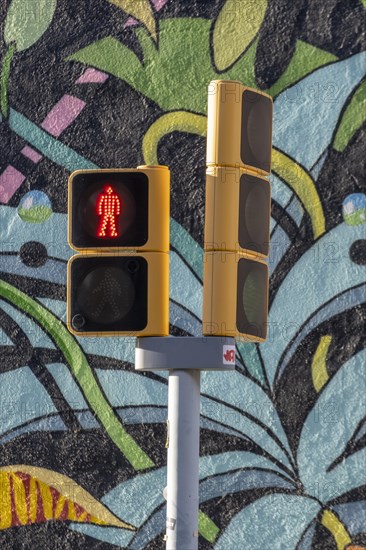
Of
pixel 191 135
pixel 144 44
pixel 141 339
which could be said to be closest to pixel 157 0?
pixel 144 44

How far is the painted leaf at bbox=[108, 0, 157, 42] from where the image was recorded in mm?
9359

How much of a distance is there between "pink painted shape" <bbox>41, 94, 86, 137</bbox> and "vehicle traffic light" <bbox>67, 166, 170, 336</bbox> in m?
3.95

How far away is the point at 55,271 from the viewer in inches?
372

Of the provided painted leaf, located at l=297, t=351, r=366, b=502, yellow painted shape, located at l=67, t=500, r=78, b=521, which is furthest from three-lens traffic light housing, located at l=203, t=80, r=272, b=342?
yellow painted shape, located at l=67, t=500, r=78, b=521

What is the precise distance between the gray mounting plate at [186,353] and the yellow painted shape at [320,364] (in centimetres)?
320

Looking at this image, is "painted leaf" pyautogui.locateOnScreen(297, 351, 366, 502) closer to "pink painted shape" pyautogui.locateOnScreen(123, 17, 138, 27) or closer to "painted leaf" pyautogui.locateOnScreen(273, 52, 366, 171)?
"painted leaf" pyautogui.locateOnScreen(273, 52, 366, 171)

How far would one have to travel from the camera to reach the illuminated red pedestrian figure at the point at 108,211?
555 centimetres

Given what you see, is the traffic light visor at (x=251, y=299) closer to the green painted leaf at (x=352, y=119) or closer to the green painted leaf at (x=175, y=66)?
the green painted leaf at (x=352, y=119)

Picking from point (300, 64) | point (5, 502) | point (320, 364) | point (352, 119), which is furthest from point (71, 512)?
point (300, 64)

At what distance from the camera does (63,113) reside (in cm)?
954

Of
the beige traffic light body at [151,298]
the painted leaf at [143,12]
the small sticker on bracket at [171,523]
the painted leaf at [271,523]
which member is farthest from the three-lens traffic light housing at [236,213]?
the painted leaf at [143,12]

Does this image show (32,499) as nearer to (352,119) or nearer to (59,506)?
(59,506)

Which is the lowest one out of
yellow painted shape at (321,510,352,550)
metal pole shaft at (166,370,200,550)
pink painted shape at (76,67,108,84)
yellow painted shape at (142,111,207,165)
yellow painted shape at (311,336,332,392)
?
metal pole shaft at (166,370,200,550)

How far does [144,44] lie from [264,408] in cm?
251
